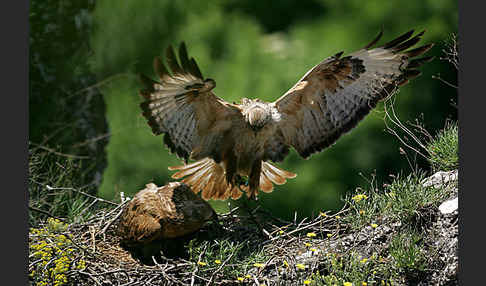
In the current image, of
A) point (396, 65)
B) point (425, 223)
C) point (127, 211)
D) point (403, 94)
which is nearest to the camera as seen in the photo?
point (425, 223)

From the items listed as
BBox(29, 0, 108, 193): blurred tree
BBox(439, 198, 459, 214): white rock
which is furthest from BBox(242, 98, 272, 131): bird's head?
BBox(29, 0, 108, 193): blurred tree

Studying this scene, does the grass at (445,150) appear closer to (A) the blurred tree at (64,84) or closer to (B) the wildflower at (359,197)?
(B) the wildflower at (359,197)

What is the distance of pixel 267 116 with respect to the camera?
3.13 m

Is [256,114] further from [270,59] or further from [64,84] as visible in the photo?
[270,59]

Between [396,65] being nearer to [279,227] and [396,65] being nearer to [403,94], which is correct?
[279,227]

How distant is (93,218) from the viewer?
332 centimetres

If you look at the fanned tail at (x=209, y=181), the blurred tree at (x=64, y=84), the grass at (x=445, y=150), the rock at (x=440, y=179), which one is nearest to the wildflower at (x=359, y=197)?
the rock at (x=440, y=179)

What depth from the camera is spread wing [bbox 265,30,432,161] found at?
3.22 metres

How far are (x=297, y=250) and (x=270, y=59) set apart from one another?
9.03ft

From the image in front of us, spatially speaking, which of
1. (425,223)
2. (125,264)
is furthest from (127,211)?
(425,223)

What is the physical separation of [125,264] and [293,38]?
3036 mm

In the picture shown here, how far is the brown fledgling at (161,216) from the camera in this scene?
291cm

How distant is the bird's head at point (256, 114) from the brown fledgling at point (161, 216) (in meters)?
0.46

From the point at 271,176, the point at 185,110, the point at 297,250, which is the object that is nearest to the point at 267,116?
the point at 185,110
